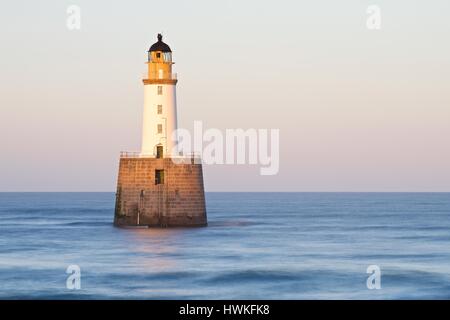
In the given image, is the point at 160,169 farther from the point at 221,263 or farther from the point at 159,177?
the point at 221,263

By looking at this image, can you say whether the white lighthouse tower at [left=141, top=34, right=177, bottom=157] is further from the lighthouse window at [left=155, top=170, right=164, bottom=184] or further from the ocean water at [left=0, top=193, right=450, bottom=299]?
the ocean water at [left=0, top=193, right=450, bottom=299]

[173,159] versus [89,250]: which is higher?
[173,159]

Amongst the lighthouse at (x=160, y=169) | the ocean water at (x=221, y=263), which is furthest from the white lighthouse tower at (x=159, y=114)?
the ocean water at (x=221, y=263)

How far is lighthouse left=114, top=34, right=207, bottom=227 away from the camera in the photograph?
2121 inches

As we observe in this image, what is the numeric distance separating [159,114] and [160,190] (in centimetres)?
395

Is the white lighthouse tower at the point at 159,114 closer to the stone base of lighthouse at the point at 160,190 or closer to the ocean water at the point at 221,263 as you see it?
the stone base of lighthouse at the point at 160,190

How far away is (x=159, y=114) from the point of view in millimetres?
53969

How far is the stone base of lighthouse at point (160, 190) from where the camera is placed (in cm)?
5381

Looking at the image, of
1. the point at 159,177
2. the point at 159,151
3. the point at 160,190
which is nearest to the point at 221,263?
the point at 160,190

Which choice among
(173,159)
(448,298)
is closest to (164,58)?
(173,159)

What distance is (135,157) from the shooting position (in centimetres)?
5412

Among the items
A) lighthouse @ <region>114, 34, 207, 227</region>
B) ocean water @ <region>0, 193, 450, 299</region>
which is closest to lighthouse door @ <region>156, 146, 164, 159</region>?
lighthouse @ <region>114, 34, 207, 227</region>

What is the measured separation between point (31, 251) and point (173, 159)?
8.78m
